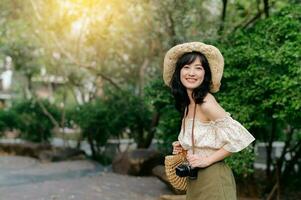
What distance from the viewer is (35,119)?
1756 centimetres

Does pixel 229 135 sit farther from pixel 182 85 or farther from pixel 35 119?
pixel 35 119

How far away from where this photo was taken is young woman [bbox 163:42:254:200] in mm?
2941

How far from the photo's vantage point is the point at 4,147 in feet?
55.1

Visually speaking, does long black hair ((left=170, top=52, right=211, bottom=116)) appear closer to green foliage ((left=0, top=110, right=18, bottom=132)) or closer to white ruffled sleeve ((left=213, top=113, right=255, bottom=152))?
white ruffled sleeve ((left=213, top=113, right=255, bottom=152))

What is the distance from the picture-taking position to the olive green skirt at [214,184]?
2926mm

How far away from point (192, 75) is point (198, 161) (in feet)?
1.80

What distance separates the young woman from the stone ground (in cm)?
551

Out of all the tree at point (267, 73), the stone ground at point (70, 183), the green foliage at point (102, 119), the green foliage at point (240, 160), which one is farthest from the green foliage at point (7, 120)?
the green foliage at point (240, 160)

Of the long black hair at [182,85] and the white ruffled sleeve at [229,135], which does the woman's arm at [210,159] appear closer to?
the white ruffled sleeve at [229,135]

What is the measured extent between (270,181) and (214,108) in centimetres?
657

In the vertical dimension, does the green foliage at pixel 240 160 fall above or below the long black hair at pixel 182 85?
below

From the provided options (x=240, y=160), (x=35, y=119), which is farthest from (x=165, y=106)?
(x=35, y=119)

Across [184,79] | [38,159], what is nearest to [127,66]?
[38,159]

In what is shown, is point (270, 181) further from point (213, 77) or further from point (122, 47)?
point (122, 47)
